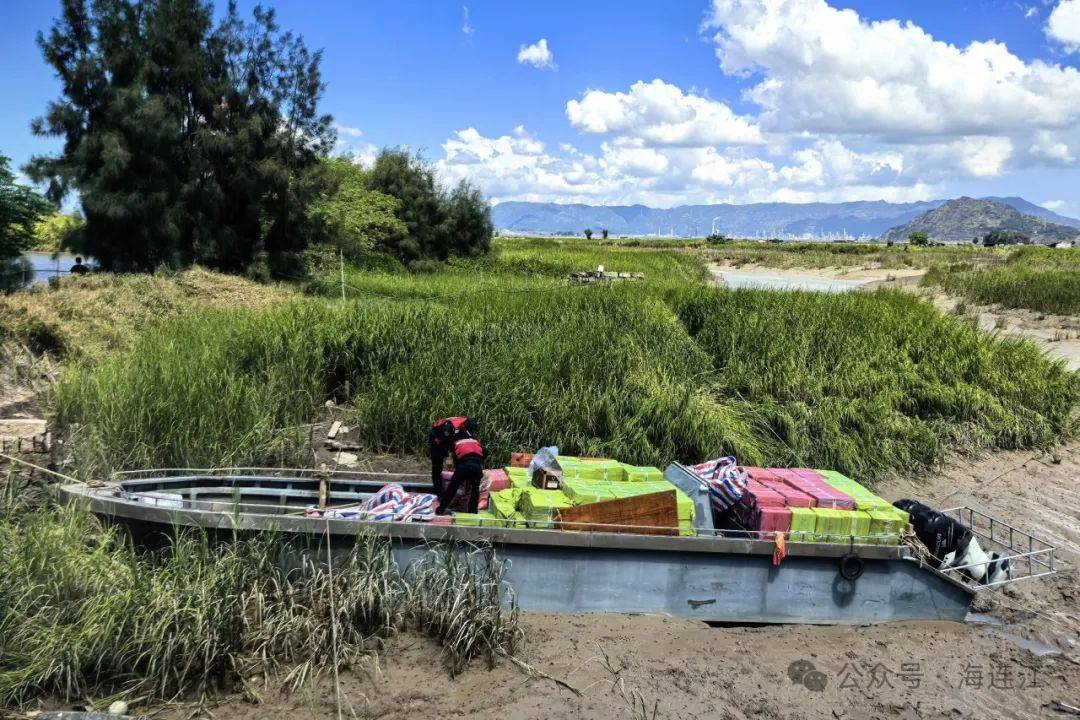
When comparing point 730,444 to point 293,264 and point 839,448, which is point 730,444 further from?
point 293,264

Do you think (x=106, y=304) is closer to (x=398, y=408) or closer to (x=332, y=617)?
(x=398, y=408)

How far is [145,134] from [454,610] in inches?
831

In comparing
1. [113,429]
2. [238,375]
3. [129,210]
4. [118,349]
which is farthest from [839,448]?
[129,210]

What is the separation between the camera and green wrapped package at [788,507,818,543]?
6.69 metres

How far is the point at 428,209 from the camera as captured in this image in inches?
1409

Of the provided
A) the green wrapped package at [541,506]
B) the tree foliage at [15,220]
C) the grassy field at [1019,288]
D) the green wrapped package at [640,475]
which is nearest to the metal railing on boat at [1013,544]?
the green wrapped package at [640,475]

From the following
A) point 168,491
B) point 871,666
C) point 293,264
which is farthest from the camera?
point 293,264

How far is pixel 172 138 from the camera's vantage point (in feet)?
72.7

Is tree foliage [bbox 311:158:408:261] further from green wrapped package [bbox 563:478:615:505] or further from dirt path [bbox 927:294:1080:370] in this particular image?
green wrapped package [bbox 563:478:615:505]

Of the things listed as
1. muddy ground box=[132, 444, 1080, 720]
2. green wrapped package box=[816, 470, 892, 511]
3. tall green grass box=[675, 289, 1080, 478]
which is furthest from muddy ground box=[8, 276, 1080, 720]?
tall green grass box=[675, 289, 1080, 478]

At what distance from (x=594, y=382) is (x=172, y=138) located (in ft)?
60.1

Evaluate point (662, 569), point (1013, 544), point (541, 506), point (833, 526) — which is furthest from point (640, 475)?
Result: point (1013, 544)

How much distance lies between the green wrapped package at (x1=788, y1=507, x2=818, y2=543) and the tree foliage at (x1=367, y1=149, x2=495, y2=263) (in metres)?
29.2

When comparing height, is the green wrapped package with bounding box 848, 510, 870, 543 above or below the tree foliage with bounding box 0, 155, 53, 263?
below
